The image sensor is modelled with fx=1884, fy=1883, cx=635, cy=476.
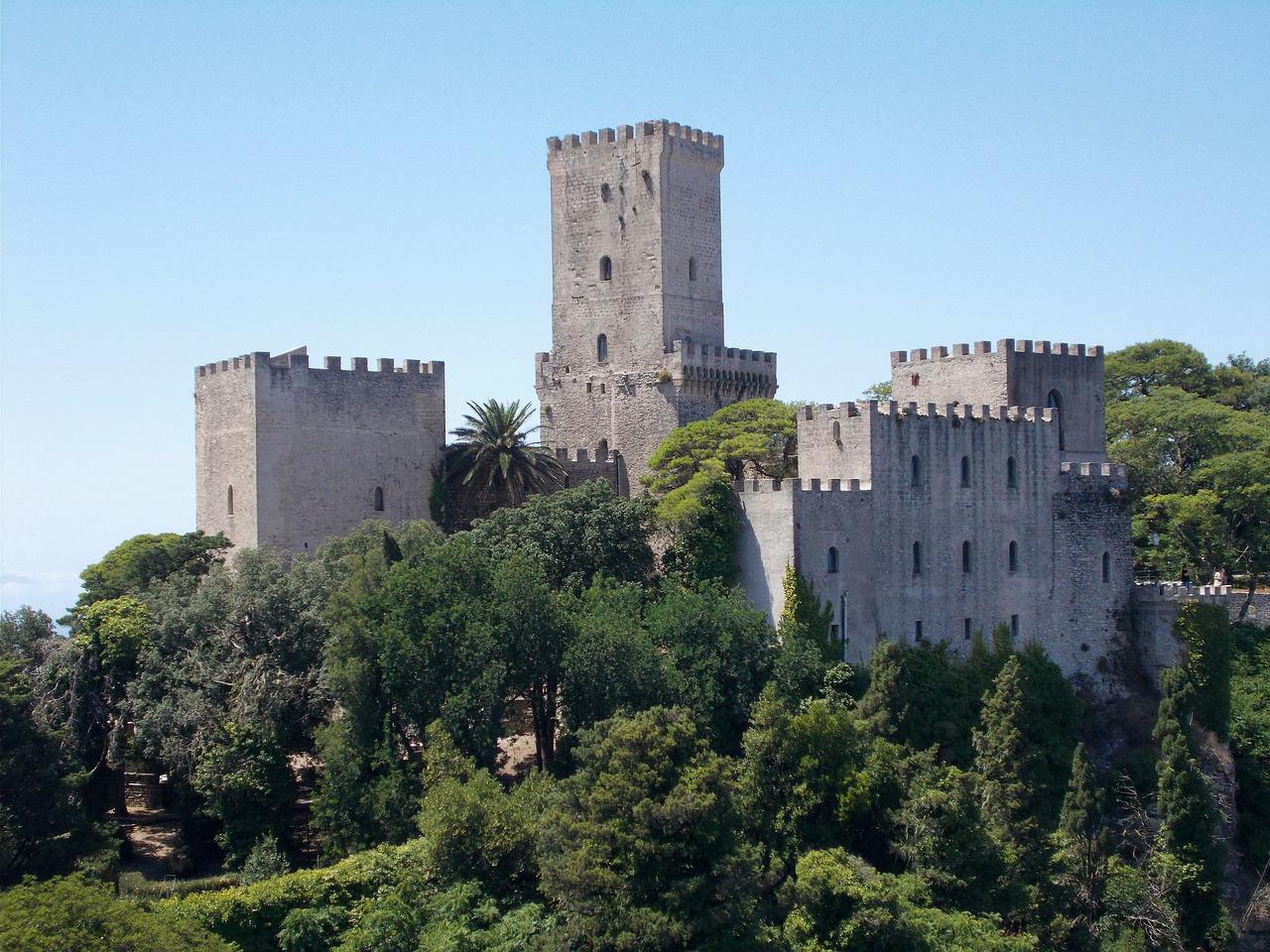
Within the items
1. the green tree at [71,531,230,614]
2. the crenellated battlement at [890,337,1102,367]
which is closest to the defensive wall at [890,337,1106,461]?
the crenellated battlement at [890,337,1102,367]

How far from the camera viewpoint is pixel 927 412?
47.6m

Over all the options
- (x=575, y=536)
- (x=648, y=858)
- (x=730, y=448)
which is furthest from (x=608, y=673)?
(x=730, y=448)

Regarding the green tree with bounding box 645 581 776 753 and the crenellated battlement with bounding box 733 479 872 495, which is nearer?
the green tree with bounding box 645 581 776 753

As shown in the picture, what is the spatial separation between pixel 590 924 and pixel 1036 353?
25.1 m

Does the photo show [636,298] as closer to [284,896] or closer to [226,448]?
[226,448]

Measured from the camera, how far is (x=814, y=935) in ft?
117

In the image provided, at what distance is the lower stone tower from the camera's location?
53.8 meters

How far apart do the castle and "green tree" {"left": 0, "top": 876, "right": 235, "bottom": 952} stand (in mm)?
16160

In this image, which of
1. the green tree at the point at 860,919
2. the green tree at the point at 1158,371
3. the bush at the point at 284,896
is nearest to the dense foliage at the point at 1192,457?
the green tree at the point at 1158,371

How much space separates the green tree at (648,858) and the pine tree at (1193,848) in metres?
13.2

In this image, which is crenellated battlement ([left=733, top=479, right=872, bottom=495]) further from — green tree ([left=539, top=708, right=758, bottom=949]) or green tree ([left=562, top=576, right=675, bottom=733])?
green tree ([left=539, top=708, right=758, bottom=949])

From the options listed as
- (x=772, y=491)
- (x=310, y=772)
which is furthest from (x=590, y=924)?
(x=772, y=491)

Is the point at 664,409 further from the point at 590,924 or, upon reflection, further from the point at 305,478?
the point at 590,924

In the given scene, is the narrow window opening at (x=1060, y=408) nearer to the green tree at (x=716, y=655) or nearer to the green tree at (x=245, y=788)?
the green tree at (x=716, y=655)
